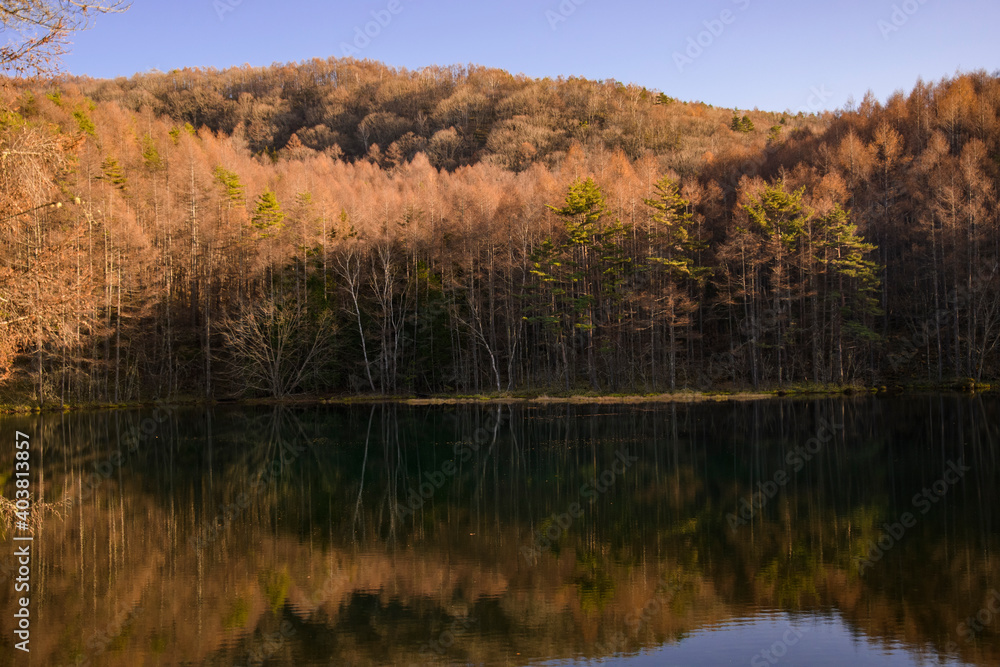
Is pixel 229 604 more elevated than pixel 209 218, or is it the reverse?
pixel 209 218

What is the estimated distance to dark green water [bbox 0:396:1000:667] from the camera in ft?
25.6

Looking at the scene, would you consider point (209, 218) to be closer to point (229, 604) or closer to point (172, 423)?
point (172, 423)

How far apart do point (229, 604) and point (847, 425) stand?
2155cm

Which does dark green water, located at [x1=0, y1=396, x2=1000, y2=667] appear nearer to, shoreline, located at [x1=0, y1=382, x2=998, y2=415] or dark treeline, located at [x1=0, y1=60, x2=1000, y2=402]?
shoreline, located at [x1=0, y1=382, x2=998, y2=415]

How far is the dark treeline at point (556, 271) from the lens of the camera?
39.4 meters

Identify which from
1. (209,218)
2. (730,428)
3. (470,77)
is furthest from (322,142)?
(730,428)

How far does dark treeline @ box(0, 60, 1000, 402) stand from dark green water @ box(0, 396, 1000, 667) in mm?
19155

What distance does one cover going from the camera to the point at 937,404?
3030 centimetres

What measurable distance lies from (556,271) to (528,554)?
32.2 metres

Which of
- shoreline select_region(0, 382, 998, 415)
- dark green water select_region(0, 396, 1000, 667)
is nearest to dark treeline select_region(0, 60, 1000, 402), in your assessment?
shoreline select_region(0, 382, 998, 415)

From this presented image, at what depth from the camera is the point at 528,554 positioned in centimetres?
1091

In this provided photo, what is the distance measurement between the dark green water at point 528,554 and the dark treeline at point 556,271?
62.8ft

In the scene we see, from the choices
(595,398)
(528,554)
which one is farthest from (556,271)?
(528,554)

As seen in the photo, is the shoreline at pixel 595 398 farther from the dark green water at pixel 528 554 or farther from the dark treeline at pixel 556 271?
the dark green water at pixel 528 554
